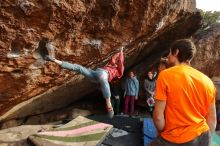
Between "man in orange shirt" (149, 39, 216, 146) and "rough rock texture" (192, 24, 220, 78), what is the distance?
10.4 meters

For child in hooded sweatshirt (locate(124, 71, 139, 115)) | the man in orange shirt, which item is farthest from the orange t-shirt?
child in hooded sweatshirt (locate(124, 71, 139, 115))

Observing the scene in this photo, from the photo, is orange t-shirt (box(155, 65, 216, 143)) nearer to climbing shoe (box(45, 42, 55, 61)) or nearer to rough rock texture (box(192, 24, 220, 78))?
climbing shoe (box(45, 42, 55, 61))

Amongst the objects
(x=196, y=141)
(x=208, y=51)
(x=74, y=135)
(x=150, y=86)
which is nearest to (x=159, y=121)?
(x=196, y=141)

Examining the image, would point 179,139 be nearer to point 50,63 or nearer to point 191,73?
point 191,73

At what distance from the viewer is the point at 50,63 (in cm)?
800

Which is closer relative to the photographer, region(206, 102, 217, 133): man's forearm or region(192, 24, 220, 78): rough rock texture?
region(206, 102, 217, 133): man's forearm

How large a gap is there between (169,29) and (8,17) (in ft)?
21.6

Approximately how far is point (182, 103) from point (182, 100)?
0.03 meters

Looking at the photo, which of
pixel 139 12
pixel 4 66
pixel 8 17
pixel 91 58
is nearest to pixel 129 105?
pixel 91 58

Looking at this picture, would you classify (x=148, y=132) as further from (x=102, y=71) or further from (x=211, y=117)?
→ (x=211, y=117)

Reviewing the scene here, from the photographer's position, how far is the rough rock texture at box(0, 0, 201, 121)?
21.2ft

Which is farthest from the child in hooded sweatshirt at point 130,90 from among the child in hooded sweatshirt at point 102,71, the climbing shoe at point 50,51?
the climbing shoe at point 50,51

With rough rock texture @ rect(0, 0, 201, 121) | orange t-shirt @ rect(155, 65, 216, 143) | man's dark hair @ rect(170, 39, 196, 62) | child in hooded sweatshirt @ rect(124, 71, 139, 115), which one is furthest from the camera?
child in hooded sweatshirt @ rect(124, 71, 139, 115)

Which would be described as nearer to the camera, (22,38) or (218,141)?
(22,38)
